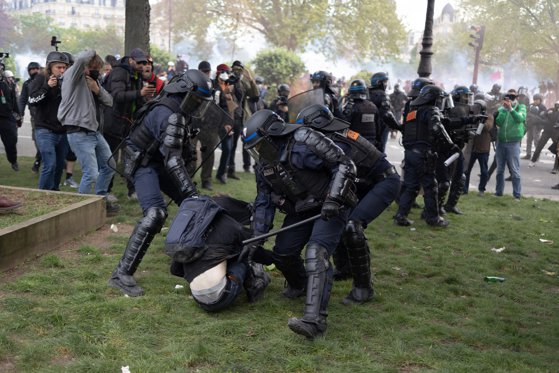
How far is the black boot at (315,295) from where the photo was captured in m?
4.26

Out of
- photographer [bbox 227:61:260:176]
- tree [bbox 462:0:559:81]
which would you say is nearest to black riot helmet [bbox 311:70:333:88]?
photographer [bbox 227:61:260:176]

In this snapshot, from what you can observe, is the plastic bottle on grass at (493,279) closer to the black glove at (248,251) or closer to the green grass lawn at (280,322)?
the green grass lawn at (280,322)

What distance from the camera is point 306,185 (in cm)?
463

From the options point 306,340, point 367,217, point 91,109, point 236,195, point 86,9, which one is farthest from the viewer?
point 86,9

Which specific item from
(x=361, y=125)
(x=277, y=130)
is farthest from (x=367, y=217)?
(x=361, y=125)

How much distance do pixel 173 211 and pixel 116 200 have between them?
0.74m

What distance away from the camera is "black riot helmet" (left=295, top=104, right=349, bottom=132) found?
15.9ft

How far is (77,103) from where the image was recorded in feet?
24.0

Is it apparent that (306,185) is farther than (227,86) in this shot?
No

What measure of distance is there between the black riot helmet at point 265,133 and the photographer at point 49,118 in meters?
4.05

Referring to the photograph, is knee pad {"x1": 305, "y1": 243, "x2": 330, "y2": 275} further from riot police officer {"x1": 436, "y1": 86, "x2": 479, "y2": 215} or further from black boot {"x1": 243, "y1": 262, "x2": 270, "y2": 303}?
riot police officer {"x1": 436, "y1": 86, "x2": 479, "y2": 215}

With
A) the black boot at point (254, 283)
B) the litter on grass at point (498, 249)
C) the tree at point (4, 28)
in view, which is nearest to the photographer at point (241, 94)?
the litter on grass at point (498, 249)

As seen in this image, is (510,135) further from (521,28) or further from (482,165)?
(521,28)

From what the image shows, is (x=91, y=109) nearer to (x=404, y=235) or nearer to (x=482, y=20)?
(x=404, y=235)
